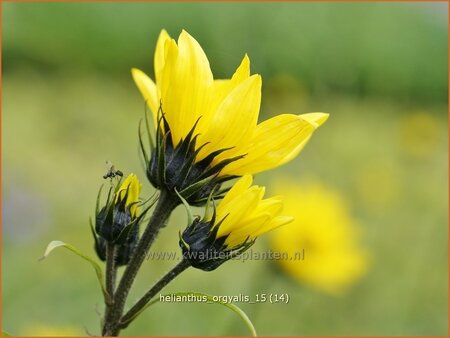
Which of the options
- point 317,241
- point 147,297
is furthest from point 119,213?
point 317,241

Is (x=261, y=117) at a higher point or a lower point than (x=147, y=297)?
higher

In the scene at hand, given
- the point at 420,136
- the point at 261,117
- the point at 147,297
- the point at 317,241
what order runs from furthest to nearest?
the point at 420,136
the point at 261,117
the point at 317,241
the point at 147,297

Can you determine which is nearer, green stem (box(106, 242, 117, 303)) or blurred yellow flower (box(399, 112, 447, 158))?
green stem (box(106, 242, 117, 303))

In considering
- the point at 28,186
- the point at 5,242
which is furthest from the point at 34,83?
the point at 5,242

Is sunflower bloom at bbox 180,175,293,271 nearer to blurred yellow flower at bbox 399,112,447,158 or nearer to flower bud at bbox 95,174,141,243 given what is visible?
flower bud at bbox 95,174,141,243

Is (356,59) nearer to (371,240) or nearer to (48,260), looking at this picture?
(371,240)

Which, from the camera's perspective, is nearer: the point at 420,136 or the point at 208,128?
the point at 208,128

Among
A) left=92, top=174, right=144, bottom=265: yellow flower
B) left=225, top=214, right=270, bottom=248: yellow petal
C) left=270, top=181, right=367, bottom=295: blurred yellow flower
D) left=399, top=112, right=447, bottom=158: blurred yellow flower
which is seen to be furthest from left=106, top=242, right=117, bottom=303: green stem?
left=399, top=112, right=447, bottom=158: blurred yellow flower

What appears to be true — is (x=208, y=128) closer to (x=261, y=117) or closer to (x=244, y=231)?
(x=244, y=231)
